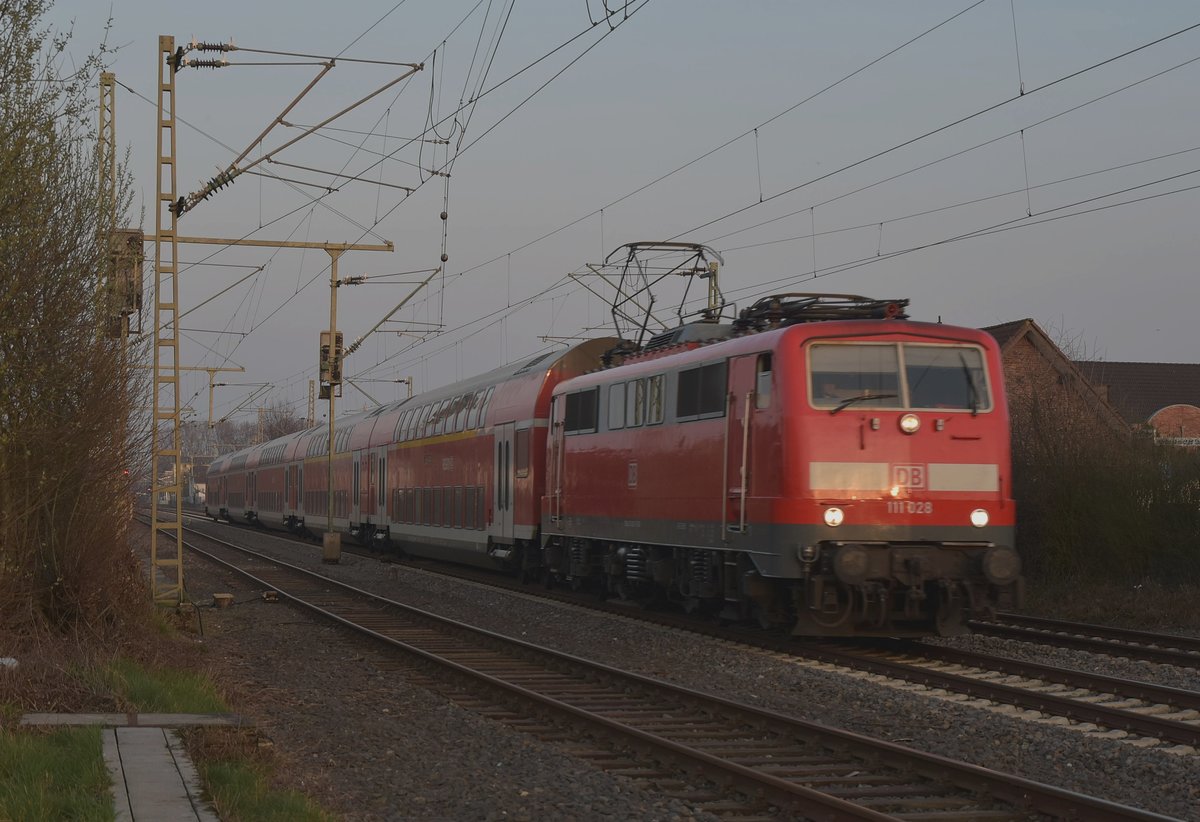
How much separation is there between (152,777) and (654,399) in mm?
10639

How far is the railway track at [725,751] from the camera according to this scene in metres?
7.74

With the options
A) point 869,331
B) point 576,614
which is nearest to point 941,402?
point 869,331

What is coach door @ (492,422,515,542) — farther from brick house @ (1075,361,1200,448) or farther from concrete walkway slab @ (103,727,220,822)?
brick house @ (1075,361,1200,448)

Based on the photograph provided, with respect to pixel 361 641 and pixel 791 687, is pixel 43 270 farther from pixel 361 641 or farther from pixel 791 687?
pixel 791 687

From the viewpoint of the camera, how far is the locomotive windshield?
1417 cm

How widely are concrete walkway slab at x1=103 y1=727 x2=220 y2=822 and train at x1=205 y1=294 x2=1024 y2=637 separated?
695 cm

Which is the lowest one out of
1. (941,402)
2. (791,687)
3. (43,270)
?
(791,687)


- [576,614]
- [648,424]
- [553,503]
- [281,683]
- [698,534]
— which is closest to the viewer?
[281,683]

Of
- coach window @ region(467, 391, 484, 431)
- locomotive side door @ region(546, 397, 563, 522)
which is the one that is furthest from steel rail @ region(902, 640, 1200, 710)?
coach window @ region(467, 391, 484, 431)

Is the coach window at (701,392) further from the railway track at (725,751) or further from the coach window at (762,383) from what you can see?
the railway track at (725,751)

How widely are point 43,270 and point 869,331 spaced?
8.08m

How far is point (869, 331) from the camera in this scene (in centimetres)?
1439

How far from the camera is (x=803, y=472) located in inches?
544

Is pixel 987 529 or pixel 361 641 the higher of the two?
pixel 987 529
